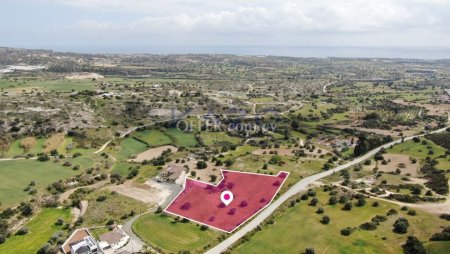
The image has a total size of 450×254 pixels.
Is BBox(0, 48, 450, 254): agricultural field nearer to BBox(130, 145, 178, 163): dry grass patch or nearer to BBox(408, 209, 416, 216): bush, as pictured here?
BBox(408, 209, 416, 216): bush

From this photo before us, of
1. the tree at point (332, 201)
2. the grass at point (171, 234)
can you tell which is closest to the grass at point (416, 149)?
the tree at point (332, 201)

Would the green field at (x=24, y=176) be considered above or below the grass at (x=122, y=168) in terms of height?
above

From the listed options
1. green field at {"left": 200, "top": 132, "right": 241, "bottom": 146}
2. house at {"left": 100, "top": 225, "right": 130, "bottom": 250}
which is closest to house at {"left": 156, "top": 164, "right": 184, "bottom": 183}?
house at {"left": 100, "top": 225, "right": 130, "bottom": 250}

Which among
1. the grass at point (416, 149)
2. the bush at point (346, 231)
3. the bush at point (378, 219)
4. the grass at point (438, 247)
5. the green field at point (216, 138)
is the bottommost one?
the green field at point (216, 138)

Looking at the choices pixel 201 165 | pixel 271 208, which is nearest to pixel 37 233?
pixel 201 165

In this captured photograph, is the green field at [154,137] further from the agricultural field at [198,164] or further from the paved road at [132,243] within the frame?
the paved road at [132,243]

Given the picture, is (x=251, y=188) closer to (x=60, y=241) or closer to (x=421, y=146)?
(x=60, y=241)
